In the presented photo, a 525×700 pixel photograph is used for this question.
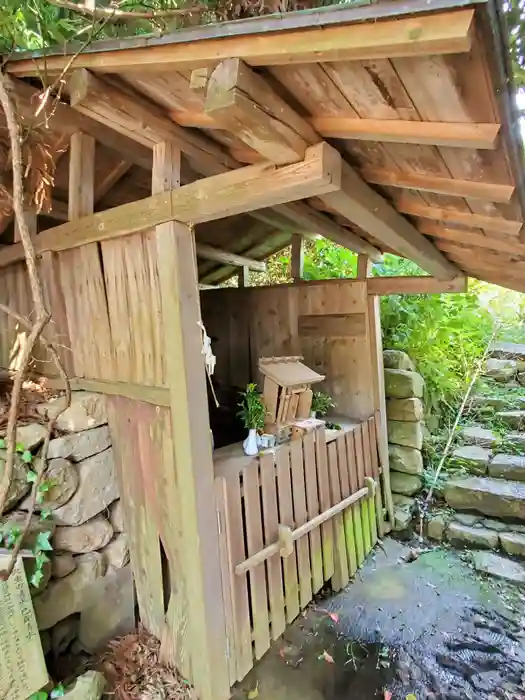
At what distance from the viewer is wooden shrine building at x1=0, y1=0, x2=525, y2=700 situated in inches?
56.9

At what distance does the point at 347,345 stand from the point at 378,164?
8.52 feet

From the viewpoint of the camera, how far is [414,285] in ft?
14.4

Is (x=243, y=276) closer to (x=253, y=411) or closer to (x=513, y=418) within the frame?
(x=253, y=411)

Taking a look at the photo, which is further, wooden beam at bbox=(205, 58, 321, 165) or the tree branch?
the tree branch

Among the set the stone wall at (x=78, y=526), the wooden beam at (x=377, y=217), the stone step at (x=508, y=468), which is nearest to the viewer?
the wooden beam at (x=377, y=217)

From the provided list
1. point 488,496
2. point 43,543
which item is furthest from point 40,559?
point 488,496

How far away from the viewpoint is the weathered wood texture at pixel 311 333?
15.0ft

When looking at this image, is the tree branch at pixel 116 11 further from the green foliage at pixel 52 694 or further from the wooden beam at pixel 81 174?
the green foliage at pixel 52 694

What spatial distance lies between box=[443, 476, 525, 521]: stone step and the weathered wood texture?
4.28 ft

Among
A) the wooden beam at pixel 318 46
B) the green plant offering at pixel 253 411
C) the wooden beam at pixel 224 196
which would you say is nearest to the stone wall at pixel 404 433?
the green plant offering at pixel 253 411

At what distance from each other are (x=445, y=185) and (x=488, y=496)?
3682 millimetres

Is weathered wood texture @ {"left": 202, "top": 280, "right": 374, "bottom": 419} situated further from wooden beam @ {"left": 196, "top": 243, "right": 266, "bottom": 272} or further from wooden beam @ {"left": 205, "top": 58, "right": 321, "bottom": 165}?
wooden beam @ {"left": 205, "top": 58, "right": 321, "bottom": 165}

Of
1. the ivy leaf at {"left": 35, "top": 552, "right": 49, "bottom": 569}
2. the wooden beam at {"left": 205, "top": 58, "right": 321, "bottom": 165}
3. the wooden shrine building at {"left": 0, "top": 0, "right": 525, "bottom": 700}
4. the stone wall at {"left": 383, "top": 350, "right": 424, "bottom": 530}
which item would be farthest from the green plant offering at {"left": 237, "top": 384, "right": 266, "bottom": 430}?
the stone wall at {"left": 383, "top": 350, "right": 424, "bottom": 530}

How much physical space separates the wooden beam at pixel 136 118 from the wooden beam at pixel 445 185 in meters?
0.92
